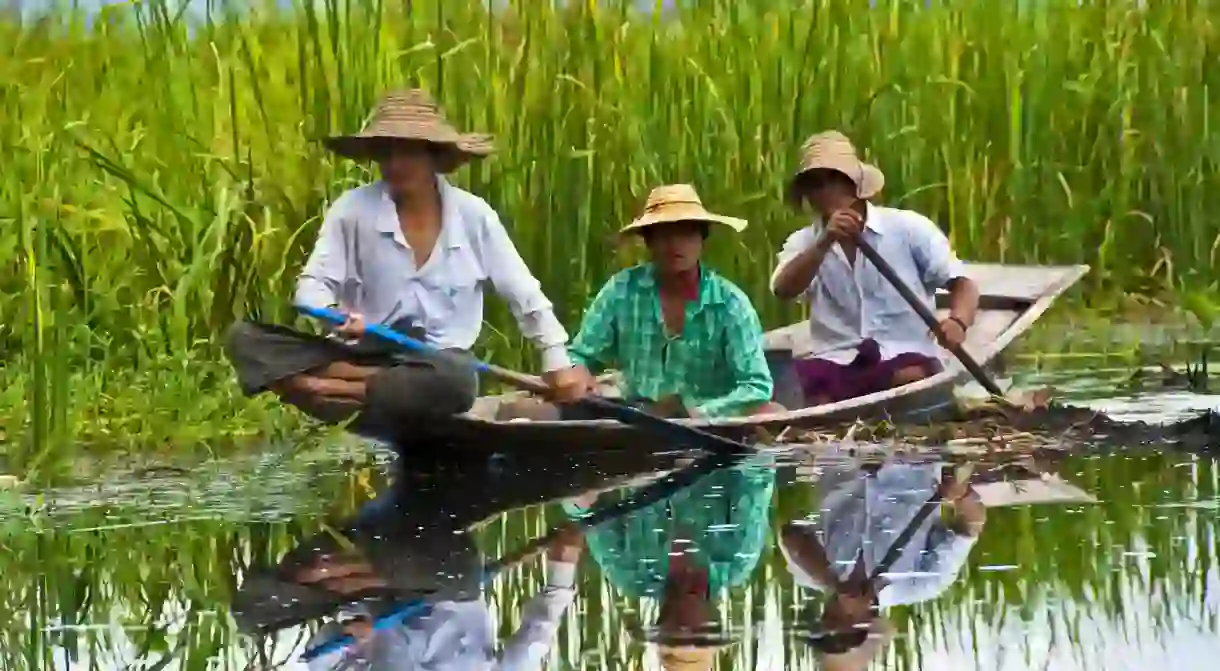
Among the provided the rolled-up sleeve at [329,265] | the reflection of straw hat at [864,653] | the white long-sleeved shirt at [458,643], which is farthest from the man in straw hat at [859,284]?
the reflection of straw hat at [864,653]

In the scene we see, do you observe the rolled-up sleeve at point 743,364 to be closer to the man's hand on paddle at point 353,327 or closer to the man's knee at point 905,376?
the man's knee at point 905,376

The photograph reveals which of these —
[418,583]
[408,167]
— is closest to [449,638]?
[418,583]

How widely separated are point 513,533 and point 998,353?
2888 mm

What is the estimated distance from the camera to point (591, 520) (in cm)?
631

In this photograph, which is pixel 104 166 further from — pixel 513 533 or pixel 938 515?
pixel 938 515

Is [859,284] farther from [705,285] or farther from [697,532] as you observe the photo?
[697,532]

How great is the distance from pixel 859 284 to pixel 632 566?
2.72 m

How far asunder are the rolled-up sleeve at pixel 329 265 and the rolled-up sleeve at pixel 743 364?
3.86 feet

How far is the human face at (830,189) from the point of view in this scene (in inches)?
312

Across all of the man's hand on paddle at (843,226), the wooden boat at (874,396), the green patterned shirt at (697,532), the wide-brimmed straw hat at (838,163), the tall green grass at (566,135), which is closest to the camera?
the green patterned shirt at (697,532)

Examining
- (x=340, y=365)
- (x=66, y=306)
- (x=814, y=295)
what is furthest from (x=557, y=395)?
(x=66, y=306)

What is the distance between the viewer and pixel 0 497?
6.64 m

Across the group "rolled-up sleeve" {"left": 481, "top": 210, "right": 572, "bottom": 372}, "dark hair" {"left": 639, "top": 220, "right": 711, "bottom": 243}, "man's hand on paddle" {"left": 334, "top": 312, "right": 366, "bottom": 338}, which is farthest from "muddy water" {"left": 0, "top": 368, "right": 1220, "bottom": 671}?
"dark hair" {"left": 639, "top": 220, "right": 711, "bottom": 243}

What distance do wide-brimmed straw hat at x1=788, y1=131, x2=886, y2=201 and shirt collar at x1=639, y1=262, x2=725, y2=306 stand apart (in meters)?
0.56
